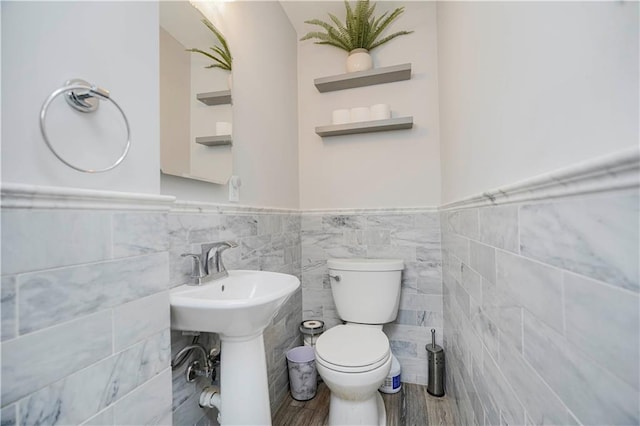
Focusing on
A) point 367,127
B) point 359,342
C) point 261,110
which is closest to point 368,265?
point 359,342

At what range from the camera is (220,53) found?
1.27 meters

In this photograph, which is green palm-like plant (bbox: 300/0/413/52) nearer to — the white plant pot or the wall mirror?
the white plant pot

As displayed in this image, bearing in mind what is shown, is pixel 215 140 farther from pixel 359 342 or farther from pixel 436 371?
pixel 436 371

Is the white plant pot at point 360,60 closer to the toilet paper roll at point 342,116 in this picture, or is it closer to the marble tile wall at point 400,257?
the toilet paper roll at point 342,116

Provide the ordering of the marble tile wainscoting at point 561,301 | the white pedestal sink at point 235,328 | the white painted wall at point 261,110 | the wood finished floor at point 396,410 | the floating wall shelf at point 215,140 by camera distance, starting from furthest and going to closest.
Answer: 1. the wood finished floor at point 396,410
2. the white painted wall at point 261,110
3. the floating wall shelf at point 215,140
4. the white pedestal sink at point 235,328
5. the marble tile wainscoting at point 561,301

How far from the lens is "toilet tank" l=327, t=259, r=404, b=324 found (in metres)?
1.70

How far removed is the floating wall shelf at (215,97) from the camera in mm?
1179

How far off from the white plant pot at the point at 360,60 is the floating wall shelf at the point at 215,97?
3.24 feet

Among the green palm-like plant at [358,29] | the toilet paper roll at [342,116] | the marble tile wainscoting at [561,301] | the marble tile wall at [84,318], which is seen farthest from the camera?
the toilet paper roll at [342,116]

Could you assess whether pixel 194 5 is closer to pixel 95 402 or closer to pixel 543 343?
pixel 95 402

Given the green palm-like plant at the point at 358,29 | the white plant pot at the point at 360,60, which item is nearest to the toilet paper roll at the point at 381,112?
the white plant pot at the point at 360,60

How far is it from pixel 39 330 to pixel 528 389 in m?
1.00

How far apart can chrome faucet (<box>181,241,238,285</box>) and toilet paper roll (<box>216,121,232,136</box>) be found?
0.51 meters

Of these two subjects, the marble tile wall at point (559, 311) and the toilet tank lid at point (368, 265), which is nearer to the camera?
the marble tile wall at point (559, 311)
